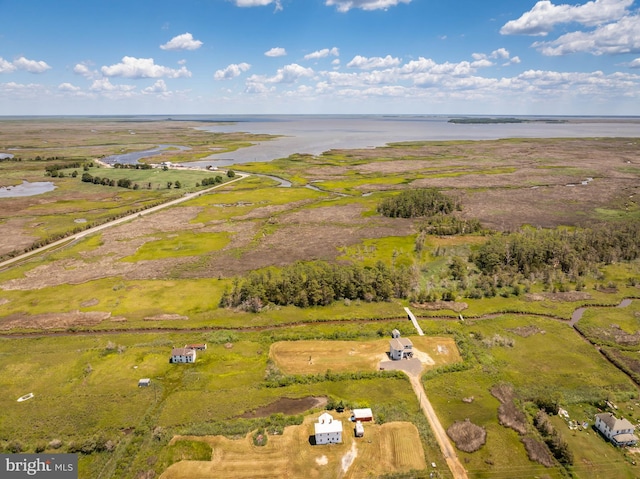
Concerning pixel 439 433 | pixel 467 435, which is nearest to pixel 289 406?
pixel 439 433

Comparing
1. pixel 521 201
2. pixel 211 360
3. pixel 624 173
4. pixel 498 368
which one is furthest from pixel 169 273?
pixel 624 173

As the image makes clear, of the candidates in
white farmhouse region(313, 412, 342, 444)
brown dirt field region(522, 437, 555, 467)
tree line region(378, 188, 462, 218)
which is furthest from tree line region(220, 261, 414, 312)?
tree line region(378, 188, 462, 218)

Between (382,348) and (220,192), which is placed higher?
(220,192)

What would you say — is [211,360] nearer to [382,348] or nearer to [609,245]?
[382,348]

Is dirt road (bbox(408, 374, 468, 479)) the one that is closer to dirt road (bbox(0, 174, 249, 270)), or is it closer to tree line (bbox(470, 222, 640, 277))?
tree line (bbox(470, 222, 640, 277))

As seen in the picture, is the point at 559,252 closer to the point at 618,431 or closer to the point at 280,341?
the point at 618,431

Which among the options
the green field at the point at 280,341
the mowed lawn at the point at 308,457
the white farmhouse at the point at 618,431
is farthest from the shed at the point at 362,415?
the white farmhouse at the point at 618,431
